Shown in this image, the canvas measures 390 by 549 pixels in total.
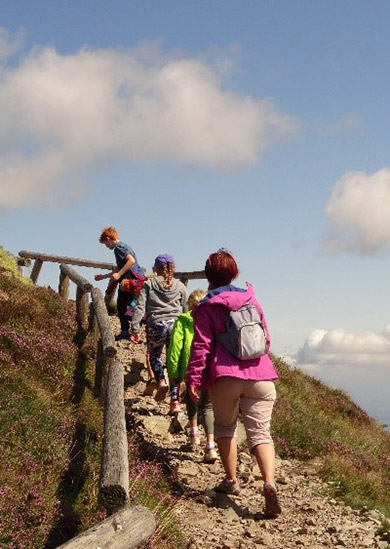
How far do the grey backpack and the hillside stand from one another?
1.72 metres

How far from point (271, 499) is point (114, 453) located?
225 centimetres

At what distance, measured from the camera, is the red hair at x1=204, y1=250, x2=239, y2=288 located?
7.23 meters

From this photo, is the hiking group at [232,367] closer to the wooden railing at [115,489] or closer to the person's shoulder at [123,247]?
the wooden railing at [115,489]

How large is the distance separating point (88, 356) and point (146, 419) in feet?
7.44

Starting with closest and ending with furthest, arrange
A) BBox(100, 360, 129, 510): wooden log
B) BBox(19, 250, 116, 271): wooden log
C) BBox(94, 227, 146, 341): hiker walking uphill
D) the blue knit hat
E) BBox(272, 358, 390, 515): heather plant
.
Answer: BBox(100, 360, 129, 510): wooden log < BBox(272, 358, 390, 515): heather plant < the blue knit hat < BBox(94, 227, 146, 341): hiker walking uphill < BBox(19, 250, 116, 271): wooden log

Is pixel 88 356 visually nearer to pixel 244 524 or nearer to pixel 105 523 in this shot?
pixel 244 524

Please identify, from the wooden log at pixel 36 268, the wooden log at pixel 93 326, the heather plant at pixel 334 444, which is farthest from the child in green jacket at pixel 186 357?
the wooden log at pixel 36 268

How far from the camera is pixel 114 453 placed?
5.53 m

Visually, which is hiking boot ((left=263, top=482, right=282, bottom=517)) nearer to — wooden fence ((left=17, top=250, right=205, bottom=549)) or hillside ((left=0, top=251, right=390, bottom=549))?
hillside ((left=0, top=251, right=390, bottom=549))

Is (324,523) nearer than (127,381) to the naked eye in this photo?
Yes

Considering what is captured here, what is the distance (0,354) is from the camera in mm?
9664

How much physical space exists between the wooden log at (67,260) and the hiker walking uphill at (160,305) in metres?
8.55

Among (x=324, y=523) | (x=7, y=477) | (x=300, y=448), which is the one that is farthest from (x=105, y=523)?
(x=300, y=448)

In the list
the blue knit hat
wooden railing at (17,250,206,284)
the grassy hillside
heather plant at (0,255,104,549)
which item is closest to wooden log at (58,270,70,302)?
wooden railing at (17,250,206,284)
